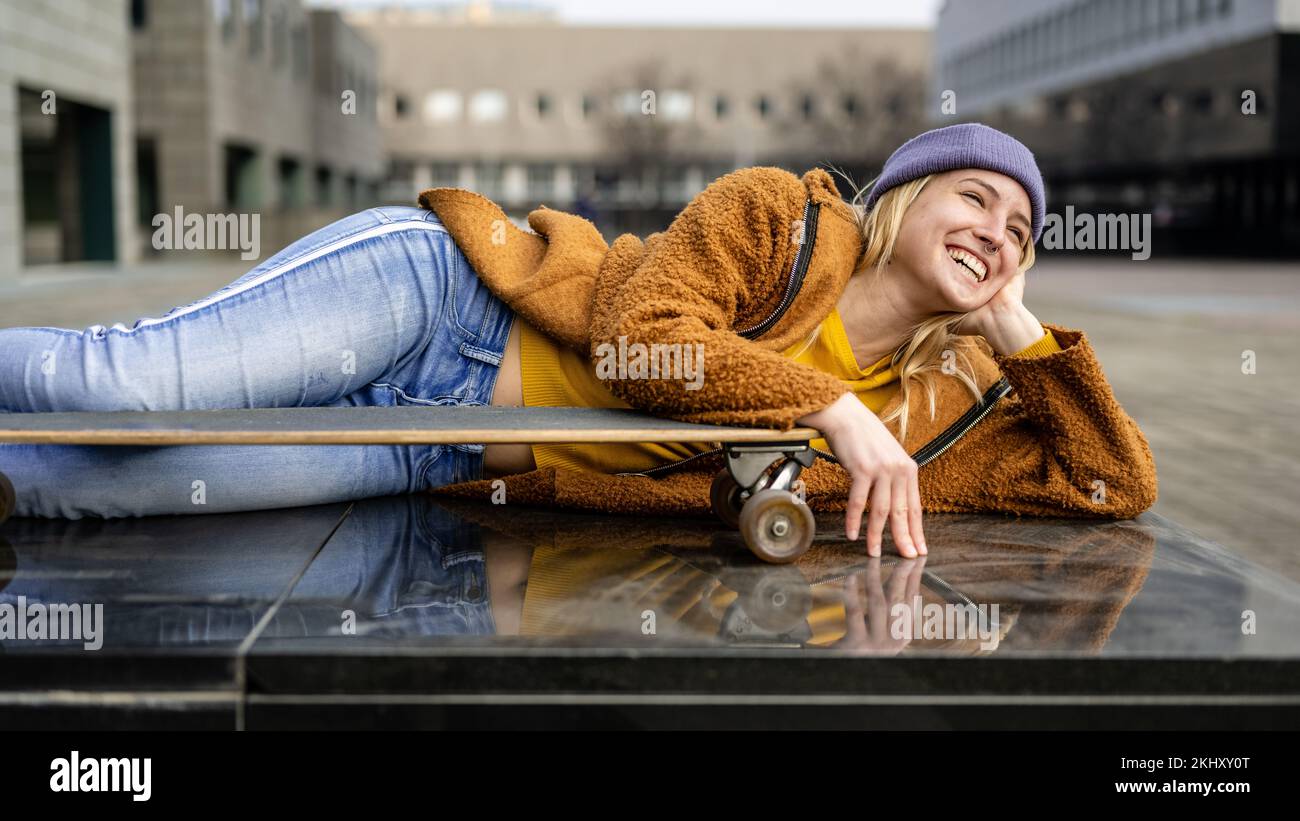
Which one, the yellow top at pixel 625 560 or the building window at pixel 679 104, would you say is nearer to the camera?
the yellow top at pixel 625 560

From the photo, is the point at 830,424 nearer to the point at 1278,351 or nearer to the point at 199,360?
the point at 199,360

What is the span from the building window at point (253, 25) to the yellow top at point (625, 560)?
3585 cm

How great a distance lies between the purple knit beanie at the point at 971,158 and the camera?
3211 mm

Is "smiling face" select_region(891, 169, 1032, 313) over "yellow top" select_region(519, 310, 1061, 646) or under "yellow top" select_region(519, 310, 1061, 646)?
over

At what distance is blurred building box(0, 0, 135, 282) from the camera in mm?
19953

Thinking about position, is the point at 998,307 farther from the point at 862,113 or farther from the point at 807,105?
the point at 807,105

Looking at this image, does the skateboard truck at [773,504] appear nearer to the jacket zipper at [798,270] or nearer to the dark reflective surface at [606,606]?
the dark reflective surface at [606,606]

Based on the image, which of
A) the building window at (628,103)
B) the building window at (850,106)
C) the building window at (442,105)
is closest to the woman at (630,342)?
the building window at (850,106)

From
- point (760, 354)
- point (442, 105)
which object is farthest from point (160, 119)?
point (442, 105)

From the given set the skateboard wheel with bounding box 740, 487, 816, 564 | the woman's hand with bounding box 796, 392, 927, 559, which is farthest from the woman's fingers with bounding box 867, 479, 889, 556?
the skateboard wheel with bounding box 740, 487, 816, 564

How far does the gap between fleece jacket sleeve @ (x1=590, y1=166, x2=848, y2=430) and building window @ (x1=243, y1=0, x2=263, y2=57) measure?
36127mm

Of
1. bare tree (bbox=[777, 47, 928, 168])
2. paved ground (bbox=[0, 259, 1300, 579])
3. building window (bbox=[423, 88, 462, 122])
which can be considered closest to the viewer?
paved ground (bbox=[0, 259, 1300, 579])

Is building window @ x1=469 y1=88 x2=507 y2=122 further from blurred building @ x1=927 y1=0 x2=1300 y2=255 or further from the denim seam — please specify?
the denim seam

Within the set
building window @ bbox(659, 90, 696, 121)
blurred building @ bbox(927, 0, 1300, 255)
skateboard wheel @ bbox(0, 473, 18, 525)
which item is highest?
building window @ bbox(659, 90, 696, 121)
